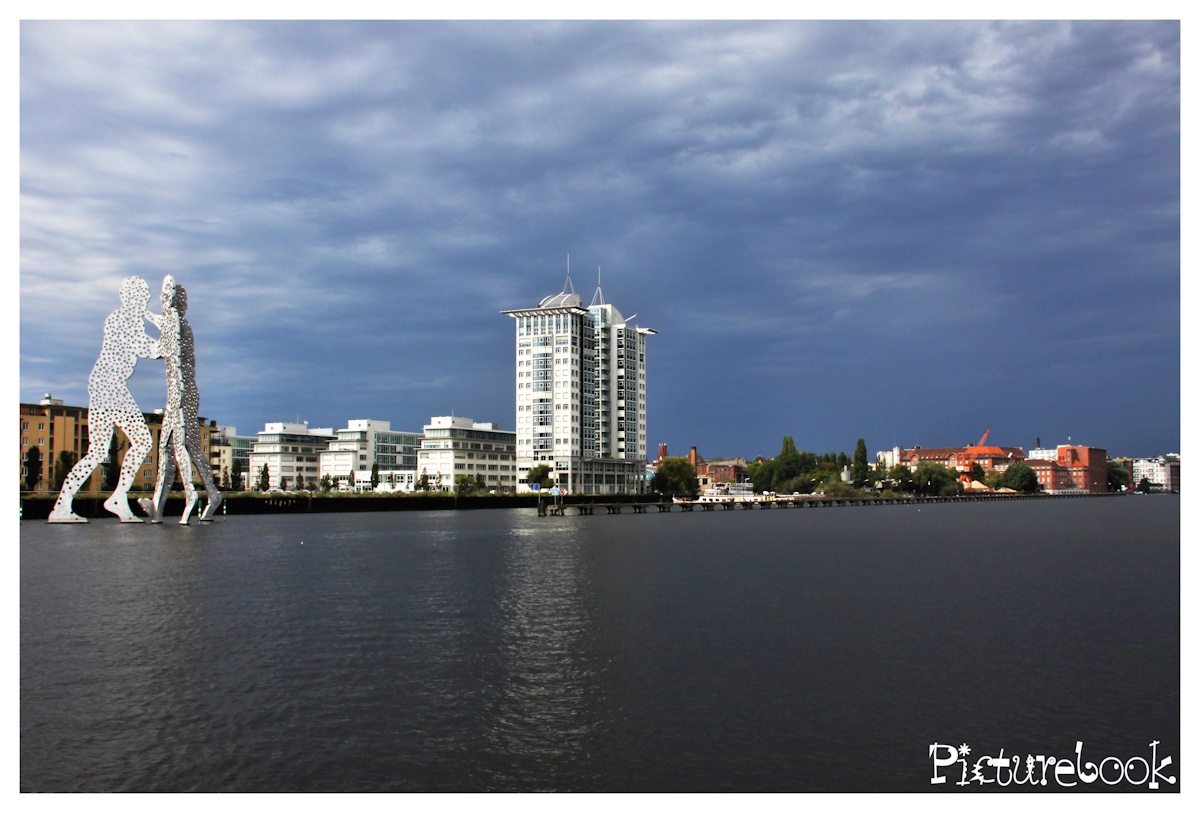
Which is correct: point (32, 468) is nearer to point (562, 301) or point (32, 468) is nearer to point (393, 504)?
point (393, 504)

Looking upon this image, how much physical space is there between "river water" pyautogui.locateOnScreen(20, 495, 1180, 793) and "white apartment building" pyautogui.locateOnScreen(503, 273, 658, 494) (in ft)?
435

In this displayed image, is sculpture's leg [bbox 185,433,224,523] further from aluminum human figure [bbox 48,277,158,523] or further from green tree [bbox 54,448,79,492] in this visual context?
green tree [bbox 54,448,79,492]

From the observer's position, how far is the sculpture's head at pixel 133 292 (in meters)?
76.8

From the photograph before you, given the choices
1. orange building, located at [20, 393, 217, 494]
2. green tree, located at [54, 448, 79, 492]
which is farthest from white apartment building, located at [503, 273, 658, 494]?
green tree, located at [54, 448, 79, 492]

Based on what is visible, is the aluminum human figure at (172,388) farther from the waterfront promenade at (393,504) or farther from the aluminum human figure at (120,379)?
the waterfront promenade at (393,504)

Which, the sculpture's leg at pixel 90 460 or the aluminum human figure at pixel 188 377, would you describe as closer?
the sculpture's leg at pixel 90 460

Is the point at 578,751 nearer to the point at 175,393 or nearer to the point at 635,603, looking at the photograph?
the point at 635,603

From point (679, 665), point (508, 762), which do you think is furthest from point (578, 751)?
point (679, 665)

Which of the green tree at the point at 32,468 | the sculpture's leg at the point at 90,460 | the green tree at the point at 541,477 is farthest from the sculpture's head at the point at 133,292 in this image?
the green tree at the point at 541,477

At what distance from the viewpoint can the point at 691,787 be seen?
1625cm

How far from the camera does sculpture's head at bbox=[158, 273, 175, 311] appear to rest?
7794 cm

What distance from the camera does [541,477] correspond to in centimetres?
17988

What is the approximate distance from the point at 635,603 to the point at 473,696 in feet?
52.3

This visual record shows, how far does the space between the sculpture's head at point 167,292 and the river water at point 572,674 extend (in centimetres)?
3234
